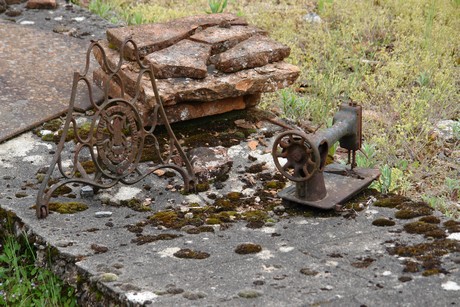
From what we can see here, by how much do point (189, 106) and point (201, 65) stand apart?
0.25 meters

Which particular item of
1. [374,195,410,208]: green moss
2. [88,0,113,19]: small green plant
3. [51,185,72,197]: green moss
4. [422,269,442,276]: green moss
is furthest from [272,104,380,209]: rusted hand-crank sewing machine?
[88,0,113,19]: small green plant

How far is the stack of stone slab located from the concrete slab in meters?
0.58

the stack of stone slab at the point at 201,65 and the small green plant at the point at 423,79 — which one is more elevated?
the stack of stone slab at the point at 201,65

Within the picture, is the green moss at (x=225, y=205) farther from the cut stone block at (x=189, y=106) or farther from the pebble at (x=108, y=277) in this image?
the pebble at (x=108, y=277)

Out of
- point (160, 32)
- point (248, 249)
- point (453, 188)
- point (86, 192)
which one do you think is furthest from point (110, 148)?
point (453, 188)

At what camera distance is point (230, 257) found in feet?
11.8

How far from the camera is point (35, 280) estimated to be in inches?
158

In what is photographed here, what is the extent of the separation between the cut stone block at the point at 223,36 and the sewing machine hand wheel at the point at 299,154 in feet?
4.70

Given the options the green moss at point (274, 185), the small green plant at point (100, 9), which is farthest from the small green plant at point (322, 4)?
the green moss at point (274, 185)

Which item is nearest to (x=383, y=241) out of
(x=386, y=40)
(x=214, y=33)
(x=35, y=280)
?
(x=35, y=280)

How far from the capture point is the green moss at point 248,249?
11.9 feet

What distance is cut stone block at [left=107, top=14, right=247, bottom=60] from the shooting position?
5051 millimetres

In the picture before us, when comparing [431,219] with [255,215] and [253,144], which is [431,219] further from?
[253,144]

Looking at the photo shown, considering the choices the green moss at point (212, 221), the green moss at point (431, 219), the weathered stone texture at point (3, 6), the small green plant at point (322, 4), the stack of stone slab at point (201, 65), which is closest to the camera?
the green moss at point (431, 219)
